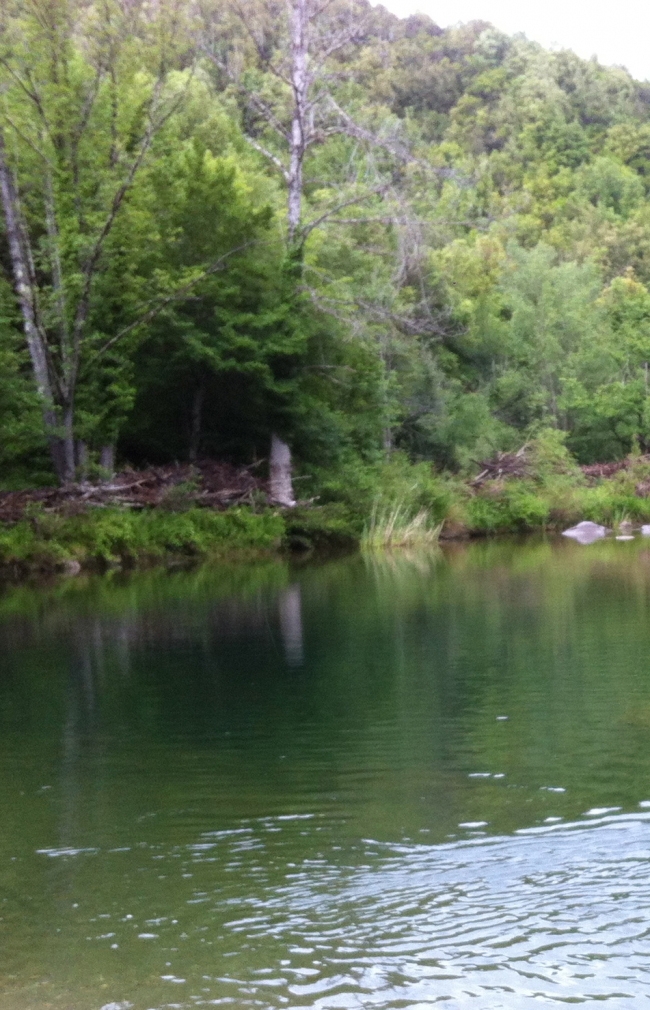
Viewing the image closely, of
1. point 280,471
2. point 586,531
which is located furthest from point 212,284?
point 586,531

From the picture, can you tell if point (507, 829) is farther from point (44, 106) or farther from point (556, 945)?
point (44, 106)

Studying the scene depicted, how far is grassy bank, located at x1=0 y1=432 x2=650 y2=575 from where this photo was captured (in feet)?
78.2

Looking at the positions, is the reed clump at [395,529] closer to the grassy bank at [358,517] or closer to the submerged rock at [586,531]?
the grassy bank at [358,517]

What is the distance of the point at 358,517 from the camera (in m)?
29.6

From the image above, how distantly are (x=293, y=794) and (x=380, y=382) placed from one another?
82.4ft

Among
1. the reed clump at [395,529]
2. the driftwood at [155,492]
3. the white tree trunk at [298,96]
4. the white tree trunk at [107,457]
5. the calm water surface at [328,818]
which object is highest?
the white tree trunk at [298,96]

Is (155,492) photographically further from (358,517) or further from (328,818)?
(328,818)

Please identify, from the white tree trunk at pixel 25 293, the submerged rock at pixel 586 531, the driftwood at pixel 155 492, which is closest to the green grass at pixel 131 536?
the driftwood at pixel 155 492

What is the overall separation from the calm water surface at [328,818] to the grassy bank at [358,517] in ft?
33.3

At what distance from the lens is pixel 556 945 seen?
4699mm

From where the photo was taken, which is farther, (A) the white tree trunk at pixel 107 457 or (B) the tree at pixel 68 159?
(A) the white tree trunk at pixel 107 457

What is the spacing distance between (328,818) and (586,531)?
3008 cm

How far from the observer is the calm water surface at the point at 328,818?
15.0 feet

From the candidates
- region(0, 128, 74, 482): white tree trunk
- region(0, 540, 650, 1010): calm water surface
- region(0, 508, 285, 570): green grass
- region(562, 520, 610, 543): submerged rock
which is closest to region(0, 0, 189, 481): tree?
region(0, 128, 74, 482): white tree trunk
